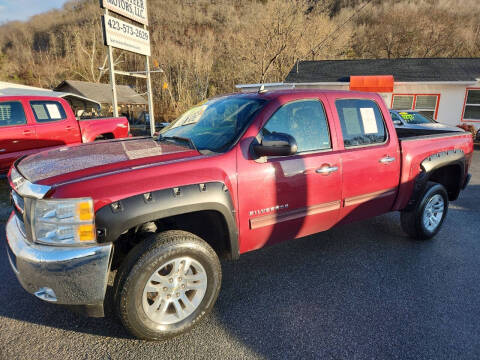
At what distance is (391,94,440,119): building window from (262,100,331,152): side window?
1790 centimetres

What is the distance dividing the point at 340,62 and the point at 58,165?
868 inches

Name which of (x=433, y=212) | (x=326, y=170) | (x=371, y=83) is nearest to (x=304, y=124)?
(x=326, y=170)

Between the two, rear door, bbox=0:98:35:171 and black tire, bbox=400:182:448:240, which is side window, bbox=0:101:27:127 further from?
black tire, bbox=400:182:448:240

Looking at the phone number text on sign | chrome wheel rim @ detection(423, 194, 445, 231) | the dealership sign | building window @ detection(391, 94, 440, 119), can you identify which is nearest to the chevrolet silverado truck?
chrome wheel rim @ detection(423, 194, 445, 231)

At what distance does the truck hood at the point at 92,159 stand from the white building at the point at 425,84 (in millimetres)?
14109

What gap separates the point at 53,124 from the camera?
675cm

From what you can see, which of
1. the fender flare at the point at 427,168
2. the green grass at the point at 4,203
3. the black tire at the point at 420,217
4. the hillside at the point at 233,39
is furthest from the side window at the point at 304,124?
the hillside at the point at 233,39

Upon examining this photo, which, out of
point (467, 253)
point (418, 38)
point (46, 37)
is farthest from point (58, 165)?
point (46, 37)

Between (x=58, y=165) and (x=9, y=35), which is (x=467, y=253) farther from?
(x=9, y=35)

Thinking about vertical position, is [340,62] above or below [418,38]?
below

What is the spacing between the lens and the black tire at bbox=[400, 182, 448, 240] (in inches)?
150

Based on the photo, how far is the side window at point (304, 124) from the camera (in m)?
Answer: 2.81

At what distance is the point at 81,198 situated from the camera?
1.93 meters

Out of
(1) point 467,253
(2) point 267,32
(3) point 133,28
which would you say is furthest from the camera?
(2) point 267,32
